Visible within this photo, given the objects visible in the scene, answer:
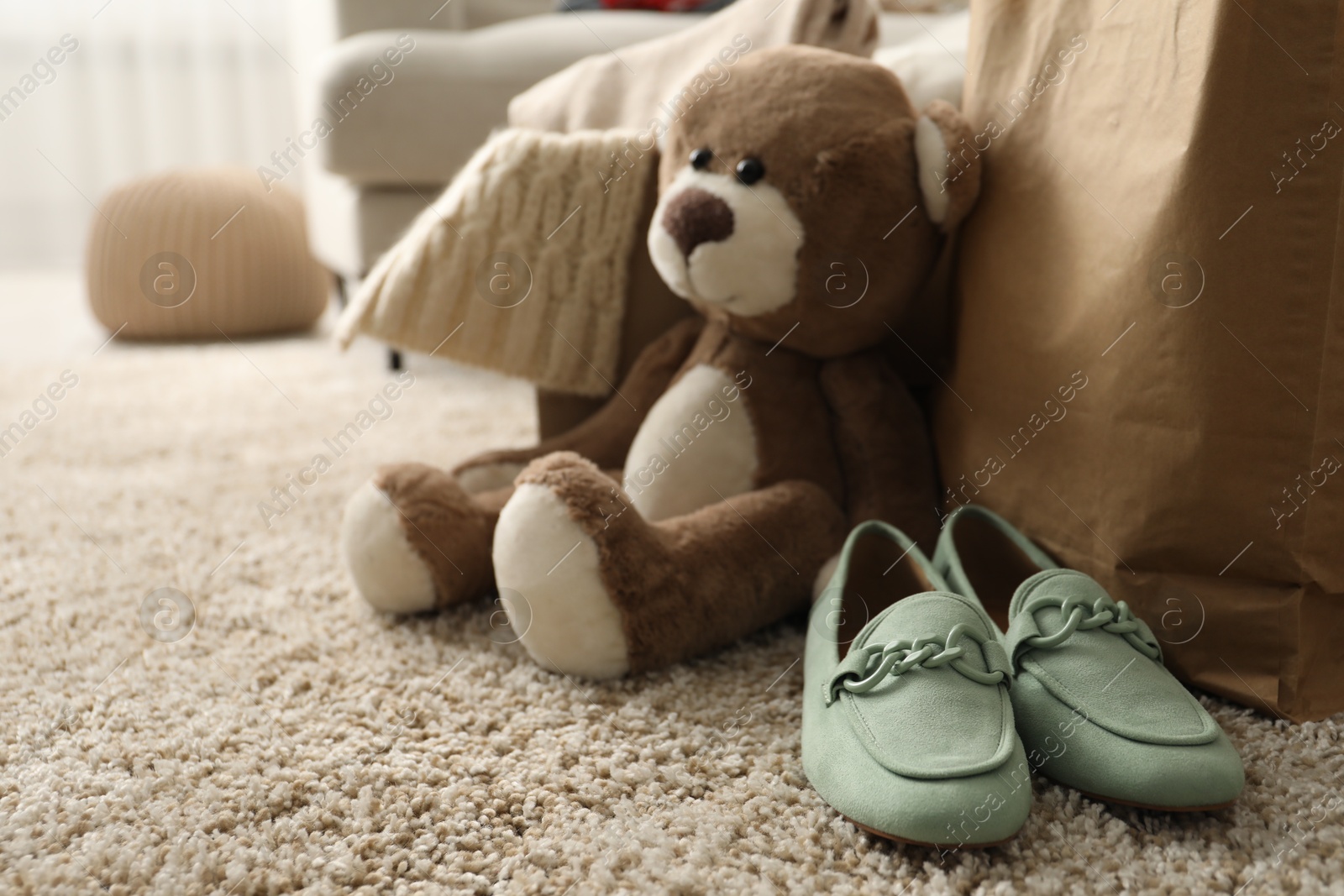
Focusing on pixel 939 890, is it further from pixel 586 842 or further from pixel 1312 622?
pixel 1312 622

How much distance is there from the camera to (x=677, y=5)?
1.77 meters

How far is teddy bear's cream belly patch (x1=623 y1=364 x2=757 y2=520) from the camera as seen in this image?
0.77m

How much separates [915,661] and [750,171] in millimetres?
377

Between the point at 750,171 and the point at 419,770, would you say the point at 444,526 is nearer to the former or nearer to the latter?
the point at 419,770

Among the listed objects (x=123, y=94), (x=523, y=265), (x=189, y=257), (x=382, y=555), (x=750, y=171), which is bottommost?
(x=189, y=257)

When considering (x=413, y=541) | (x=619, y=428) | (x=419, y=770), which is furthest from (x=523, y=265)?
(x=419, y=770)

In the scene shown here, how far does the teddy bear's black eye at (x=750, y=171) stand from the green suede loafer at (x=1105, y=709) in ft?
1.09

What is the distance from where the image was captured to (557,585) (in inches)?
24.6

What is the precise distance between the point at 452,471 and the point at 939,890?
55 cm

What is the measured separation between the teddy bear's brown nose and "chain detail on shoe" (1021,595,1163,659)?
0.34 metres

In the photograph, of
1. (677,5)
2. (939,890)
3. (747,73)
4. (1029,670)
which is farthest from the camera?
(677,5)

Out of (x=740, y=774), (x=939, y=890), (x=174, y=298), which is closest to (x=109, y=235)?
(x=174, y=298)

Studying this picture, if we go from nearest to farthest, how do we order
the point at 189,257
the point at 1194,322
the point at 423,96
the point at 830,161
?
the point at 1194,322 < the point at 830,161 < the point at 423,96 < the point at 189,257

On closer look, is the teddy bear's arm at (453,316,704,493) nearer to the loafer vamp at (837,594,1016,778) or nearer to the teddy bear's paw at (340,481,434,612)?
the teddy bear's paw at (340,481,434,612)
